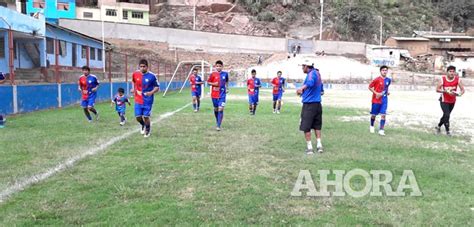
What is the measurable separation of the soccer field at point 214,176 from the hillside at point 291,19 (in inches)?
2889

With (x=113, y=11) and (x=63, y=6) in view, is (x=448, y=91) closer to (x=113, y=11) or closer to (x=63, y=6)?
(x=63, y=6)

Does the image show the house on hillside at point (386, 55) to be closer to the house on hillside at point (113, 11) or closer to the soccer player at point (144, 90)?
the house on hillside at point (113, 11)

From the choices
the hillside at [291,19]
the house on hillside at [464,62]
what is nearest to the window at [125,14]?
the hillside at [291,19]

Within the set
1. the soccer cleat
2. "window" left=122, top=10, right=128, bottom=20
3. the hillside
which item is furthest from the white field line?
the hillside

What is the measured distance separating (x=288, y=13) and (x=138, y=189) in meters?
88.1

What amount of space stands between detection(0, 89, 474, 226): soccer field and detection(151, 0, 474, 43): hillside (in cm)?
7338

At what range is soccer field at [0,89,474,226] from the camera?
187 inches

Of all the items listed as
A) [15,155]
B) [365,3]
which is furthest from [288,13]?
[15,155]

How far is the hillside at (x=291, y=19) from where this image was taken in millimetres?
84688

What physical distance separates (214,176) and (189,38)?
63.8m

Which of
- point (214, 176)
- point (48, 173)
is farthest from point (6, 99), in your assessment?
point (214, 176)

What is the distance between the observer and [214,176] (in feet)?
21.2

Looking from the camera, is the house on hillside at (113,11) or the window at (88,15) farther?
the house on hillside at (113,11)

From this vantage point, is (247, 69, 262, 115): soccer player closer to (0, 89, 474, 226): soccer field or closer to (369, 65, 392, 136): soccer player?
(0, 89, 474, 226): soccer field
